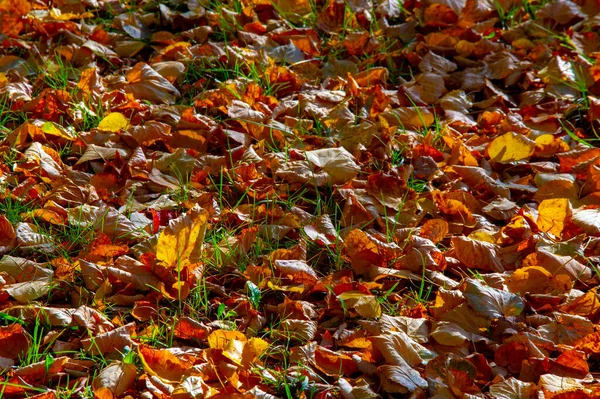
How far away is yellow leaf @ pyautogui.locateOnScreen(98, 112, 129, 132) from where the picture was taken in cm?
293

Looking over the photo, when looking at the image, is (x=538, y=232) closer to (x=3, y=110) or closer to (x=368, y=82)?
(x=368, y=82)

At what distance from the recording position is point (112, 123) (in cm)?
293

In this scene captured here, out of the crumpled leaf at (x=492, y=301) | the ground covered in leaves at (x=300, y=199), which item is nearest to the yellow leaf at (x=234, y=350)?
the ground covered in leaves at (x=300, y=199)

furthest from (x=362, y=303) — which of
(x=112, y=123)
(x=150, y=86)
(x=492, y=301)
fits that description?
(x=150, y=86)

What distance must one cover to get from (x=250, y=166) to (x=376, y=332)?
2.79ft

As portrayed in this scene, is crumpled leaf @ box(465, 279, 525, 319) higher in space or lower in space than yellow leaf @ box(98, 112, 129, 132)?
higher

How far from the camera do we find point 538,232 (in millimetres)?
2438

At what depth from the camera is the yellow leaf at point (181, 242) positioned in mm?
2250

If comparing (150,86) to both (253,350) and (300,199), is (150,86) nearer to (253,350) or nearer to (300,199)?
(300,199)

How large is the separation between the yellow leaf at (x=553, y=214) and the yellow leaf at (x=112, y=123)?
4.96 feet

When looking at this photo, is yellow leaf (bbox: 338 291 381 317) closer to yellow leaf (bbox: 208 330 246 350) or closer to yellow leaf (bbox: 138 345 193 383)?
yellow leaf (bbox: 208 330 246 350)

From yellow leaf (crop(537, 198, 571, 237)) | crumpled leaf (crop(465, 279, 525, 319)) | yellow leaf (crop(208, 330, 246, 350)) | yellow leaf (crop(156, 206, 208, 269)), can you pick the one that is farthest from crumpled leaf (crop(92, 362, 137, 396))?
yellow leaf (crop(537, 198, 571, 237))

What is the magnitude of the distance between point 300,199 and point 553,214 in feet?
2.67

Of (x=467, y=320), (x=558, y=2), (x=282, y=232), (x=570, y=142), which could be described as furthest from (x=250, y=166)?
(x=558, y=2)
